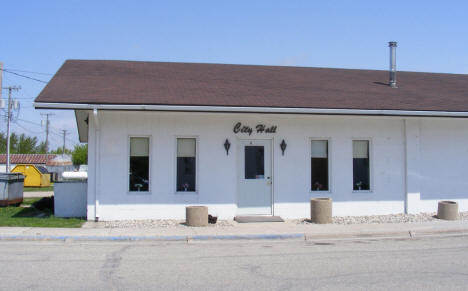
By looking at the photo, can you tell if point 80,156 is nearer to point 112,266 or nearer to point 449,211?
point 449,211

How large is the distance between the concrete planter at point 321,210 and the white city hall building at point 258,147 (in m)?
1.10

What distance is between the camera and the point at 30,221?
13.0 m

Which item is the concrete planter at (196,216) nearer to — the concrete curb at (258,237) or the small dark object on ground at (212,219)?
the small dark object on ground at (212,219)

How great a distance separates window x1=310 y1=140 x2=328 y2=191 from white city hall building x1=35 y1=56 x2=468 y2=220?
0.03 metres

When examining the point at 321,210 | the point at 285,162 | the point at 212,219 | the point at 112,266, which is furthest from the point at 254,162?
the point at 112,266

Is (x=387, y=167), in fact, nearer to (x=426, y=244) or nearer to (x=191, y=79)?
(x=426, y=244)

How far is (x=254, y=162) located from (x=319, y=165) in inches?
79.3

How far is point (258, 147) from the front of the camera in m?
14.5

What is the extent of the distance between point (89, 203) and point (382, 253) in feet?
25.6

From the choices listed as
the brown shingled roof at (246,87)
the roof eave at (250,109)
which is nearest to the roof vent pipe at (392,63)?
the brown shingled roof at (246,87)

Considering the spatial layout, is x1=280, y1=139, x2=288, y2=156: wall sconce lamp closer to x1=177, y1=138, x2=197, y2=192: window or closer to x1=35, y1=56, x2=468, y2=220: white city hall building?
x1=35, y1=56, x2=468, y2=220: white city hall building

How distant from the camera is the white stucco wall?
13.6 metres

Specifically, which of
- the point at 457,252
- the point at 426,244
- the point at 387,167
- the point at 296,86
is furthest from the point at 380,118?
the point at 457,252

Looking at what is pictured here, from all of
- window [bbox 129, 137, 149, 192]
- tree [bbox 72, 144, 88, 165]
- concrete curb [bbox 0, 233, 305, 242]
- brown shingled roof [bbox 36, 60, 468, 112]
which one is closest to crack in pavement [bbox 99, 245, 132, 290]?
concrete curb [bbox 0, 233, 305, 242]
